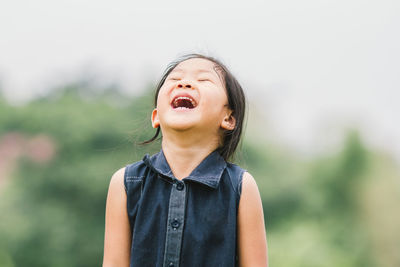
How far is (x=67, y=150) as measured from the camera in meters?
14.4

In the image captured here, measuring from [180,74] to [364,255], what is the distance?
14162mm

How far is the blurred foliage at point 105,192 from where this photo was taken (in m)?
12.9

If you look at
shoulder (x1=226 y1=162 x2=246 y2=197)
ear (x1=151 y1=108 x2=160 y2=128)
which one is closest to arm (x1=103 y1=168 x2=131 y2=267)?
ear (x1=151 y1=108 x2=160 y2=128)

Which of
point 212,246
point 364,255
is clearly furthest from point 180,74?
point 364,255

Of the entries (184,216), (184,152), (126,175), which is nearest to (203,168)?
(184,152)

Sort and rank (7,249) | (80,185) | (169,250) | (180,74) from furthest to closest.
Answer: (80,185)
(7,249)
(180,74)
(169,250)

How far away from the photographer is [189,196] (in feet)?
7.11

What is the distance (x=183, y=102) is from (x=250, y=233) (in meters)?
0.62

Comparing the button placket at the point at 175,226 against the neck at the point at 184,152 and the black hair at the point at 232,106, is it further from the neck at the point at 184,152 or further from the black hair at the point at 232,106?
the black hair at the point at 232,106

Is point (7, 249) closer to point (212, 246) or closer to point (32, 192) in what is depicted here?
point (32, 192)

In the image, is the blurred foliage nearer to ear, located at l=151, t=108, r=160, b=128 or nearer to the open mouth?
ear, located at l=151, t=108, r=160, b=128

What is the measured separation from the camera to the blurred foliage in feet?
42.4

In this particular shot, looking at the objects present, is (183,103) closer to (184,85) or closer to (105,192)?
(184,85)

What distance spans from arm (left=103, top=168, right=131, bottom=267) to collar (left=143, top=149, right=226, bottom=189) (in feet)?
0.52
